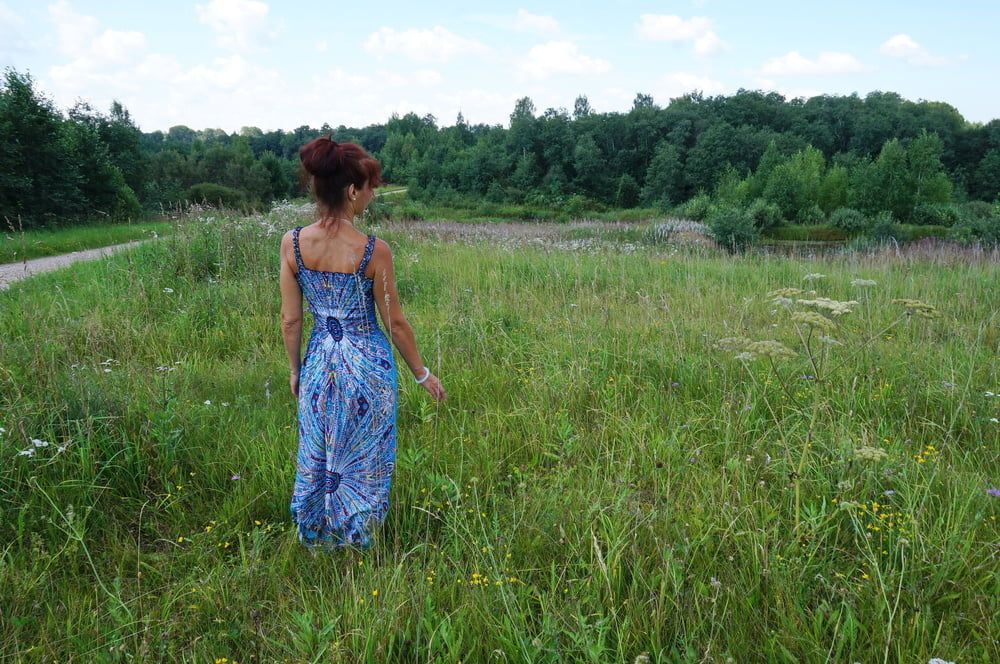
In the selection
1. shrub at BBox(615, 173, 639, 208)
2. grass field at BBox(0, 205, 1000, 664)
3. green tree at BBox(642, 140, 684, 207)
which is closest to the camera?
grass field at BBox(0, 205, 1000, 664)

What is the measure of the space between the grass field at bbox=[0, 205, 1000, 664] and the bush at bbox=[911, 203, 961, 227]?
45487mm

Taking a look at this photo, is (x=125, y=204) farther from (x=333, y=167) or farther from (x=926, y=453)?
(x=926, y=453)

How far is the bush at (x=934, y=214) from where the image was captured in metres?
40.0

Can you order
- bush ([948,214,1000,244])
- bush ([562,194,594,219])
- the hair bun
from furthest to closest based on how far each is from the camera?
bush ([562,194,594,219]), bush ([948,214,1000,244]), the hair bun

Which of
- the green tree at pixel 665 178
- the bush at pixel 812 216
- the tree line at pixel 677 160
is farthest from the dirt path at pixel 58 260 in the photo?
the green tree at pixel 665 178

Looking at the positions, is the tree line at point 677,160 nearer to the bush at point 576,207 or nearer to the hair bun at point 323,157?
the bush at point 576,207

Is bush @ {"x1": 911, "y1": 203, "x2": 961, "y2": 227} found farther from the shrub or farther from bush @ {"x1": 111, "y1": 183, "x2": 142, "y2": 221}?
bush @ {"x1": 111, "y1": 183, "x2": 142, "y2": 221}

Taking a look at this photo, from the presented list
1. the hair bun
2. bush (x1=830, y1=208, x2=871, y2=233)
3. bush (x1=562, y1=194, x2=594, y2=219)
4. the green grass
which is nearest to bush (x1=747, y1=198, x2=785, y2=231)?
bush (x1=830, y1=208, x2=871, y2=233)

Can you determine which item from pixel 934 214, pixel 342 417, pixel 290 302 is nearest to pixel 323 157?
pixel 290 302

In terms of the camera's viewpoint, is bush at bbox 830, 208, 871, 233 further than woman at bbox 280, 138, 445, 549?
Yes

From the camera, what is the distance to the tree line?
158ft

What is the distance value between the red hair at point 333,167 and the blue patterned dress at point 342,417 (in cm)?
27

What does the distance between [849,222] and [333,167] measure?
1629 inches

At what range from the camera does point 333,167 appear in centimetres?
256
